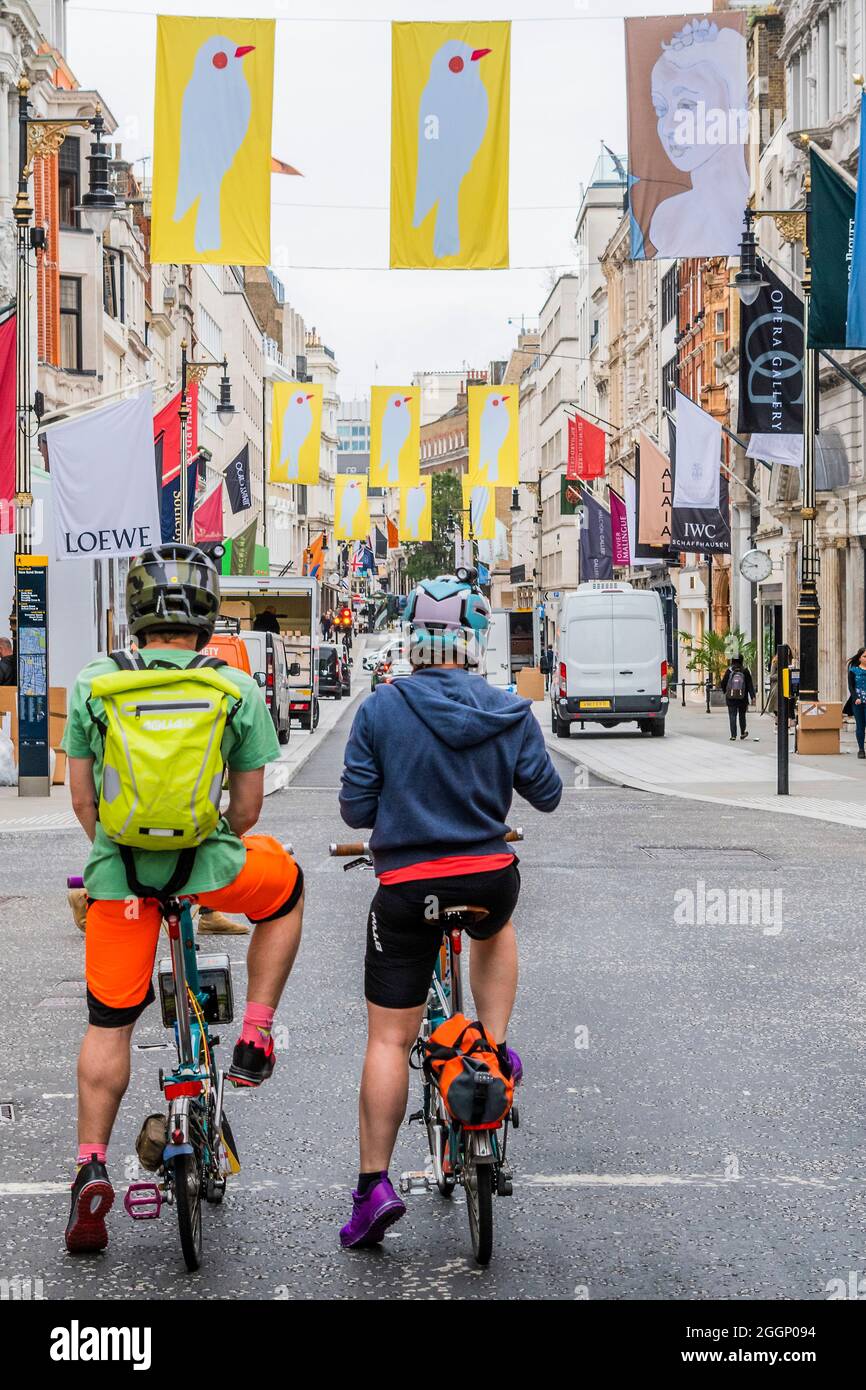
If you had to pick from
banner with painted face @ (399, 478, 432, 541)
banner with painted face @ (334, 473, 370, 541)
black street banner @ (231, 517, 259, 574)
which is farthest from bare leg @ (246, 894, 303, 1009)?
banner with painted face @ (399, 478, 432, 541)

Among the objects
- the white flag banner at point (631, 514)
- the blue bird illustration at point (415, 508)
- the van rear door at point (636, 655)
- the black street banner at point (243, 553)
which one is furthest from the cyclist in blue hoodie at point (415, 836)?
the blue bird illustration at point (415, 508)

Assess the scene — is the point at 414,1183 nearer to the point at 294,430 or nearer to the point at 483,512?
the point at 294,430

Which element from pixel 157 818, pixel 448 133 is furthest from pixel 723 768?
pixel 157 818

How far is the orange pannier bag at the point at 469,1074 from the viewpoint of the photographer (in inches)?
186

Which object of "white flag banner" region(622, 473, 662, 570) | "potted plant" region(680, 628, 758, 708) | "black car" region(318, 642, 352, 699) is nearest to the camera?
"potted plant" region(680, 628, 758, 708)

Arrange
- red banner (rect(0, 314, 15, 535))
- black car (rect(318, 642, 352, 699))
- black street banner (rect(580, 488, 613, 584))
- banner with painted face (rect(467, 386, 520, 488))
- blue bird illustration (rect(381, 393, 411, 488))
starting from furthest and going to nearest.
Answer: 1. black car (rect(318, 642, 352, 699))
2. black street banner (rect(580, 488, 613, 584))
3. banner with painted face (rect(467, 386, 520, 488))
4. blue bird illustration (rect(381, 393, 411, 488))
5. red banner (rect(0, 314, 15, 535))

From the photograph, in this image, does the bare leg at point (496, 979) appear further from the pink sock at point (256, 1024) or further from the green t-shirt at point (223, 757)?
the green t-shirt at point (223, 757)

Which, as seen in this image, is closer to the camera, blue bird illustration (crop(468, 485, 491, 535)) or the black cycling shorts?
the black cycling shorts

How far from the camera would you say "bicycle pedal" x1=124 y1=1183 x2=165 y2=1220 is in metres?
4.80

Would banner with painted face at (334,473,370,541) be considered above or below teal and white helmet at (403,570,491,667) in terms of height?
above

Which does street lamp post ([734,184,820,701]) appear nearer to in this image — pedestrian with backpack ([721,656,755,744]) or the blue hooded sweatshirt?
pedestrian with backpack ([721,656,755,744])

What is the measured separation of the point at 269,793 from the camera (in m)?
22.4

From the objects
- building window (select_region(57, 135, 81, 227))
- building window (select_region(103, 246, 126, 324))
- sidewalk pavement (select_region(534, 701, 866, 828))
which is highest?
building window (select_region(57, 135, 81, 227))

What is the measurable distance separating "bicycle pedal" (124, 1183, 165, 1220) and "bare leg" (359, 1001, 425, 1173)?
556 millimetres
